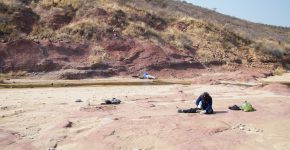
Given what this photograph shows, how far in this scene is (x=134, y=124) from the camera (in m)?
16.6

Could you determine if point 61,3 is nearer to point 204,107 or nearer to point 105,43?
point 105,43

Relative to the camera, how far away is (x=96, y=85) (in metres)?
32.0

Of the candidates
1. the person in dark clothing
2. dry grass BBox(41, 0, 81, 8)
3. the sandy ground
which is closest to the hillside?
dry grass BBox(41, 0, 81, 8)

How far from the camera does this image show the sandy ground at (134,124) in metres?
14.3

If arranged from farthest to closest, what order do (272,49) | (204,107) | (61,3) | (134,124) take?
(272,49) → (61,3) → (204,107) → (134,124)

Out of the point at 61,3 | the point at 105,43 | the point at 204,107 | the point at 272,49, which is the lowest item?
the point at 204,107

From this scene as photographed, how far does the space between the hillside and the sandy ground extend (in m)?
12.4

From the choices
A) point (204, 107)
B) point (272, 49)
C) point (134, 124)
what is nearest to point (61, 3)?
point (272, 49)

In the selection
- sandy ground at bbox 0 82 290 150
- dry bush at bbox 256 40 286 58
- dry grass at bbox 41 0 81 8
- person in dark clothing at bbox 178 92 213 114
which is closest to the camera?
sandy ground at bbox 0 82 290 150

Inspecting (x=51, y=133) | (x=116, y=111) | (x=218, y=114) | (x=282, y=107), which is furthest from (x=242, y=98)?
(x=51, y=133)

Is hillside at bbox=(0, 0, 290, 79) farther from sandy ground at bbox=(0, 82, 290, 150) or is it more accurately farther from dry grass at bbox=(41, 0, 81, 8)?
sandy ground at bbox=(0, 82, 290, 150)

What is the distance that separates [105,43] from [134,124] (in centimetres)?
2674

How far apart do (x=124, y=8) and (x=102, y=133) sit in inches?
1480

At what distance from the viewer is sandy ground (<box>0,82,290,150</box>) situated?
14.3m
